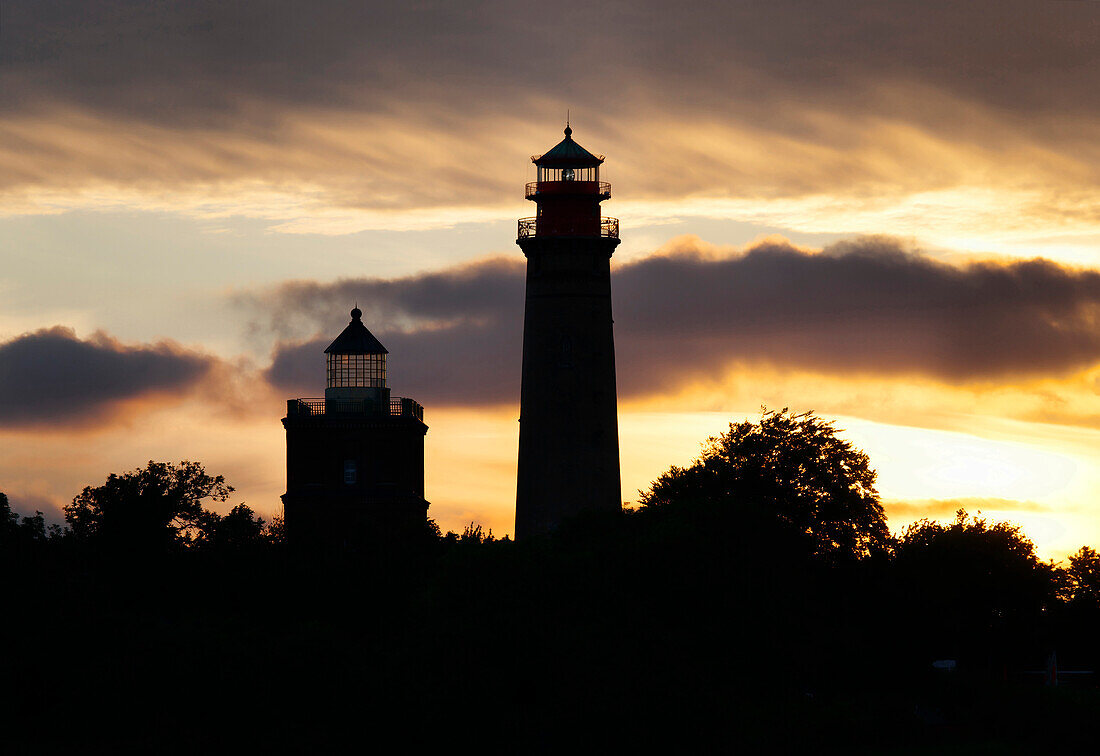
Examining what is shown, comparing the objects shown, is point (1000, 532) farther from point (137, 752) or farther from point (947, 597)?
point (137, 752)

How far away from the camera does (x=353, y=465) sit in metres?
84.0

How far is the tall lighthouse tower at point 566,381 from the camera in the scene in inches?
3174

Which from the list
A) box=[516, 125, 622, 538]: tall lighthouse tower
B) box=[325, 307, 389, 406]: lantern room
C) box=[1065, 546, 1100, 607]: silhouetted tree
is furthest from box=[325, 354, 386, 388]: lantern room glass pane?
box=[1065, 546, 1100, 607]: silhouetted tree

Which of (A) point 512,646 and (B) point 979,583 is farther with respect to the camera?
(B) point 979,583

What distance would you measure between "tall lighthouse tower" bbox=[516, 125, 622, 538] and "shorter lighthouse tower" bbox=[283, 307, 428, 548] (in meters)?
6.02

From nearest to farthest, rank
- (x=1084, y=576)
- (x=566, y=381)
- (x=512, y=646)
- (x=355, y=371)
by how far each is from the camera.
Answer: (x=512, y=646) → (x=566, y=381) → (x=355, y=371) → (x=1084, y=576)

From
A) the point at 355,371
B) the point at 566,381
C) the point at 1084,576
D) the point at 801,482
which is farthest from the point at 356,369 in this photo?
the point at 1084,576

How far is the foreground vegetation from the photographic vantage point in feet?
169

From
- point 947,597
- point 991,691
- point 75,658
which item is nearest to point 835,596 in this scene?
point 991,691

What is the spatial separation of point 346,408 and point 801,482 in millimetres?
22603

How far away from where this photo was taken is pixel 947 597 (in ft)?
269

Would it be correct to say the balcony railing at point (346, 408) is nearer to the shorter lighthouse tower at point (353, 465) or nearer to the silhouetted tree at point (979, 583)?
the shorter lighthouse tower at point (353, 465)

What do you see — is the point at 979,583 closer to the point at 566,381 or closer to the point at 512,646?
the point at 566,381

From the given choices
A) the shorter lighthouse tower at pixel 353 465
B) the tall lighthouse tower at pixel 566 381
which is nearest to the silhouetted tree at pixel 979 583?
the tall lighthouse tower at pixel 566 381
